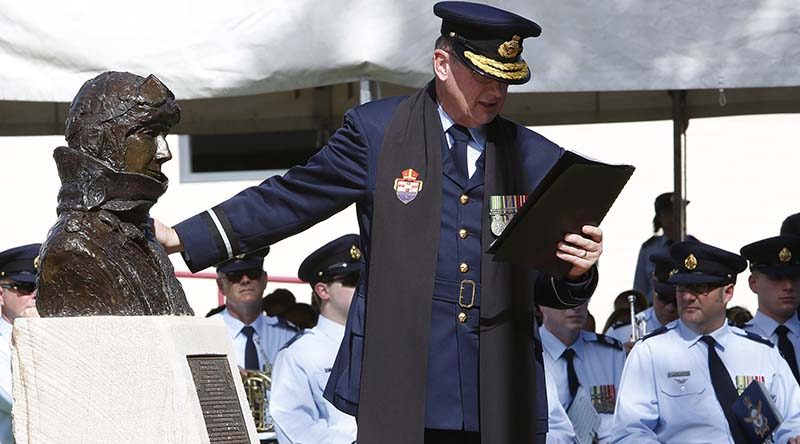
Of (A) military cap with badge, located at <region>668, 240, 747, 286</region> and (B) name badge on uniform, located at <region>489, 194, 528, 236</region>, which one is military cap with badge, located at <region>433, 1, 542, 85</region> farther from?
(A) military cap with badge, located at <region>668, 240, 747, 286</region>

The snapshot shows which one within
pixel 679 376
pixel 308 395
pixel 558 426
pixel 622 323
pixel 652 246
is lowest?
pixel 558 426

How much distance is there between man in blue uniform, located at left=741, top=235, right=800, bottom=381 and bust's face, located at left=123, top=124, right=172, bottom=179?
15.2 feet

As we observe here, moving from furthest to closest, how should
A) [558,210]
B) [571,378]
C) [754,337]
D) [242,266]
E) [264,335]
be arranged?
[264,335], [242,266], [571,378], [754,337], [558,210]

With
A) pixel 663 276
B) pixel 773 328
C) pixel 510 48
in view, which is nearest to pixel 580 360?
pixel 663 276

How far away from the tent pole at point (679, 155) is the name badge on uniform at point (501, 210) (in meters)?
4.83

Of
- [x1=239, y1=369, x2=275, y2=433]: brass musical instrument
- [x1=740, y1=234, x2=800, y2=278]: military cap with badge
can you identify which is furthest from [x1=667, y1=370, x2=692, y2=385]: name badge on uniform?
[x1=239, y1=369, x2=275, y2=433]: brass musical instrument

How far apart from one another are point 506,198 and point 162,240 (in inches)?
39.6

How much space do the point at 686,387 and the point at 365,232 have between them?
3.17 m

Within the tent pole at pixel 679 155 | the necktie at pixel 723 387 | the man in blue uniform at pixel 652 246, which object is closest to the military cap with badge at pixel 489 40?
the necktie at pixel 723 387

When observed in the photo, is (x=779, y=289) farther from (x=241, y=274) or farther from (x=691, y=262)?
(x=241, y=274)

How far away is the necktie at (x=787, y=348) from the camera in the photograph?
7993 mm

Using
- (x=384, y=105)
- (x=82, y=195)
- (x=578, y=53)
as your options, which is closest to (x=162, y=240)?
(x=82, y=195)

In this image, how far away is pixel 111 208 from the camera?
13.5ft

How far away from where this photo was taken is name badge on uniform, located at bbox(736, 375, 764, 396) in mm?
7199
